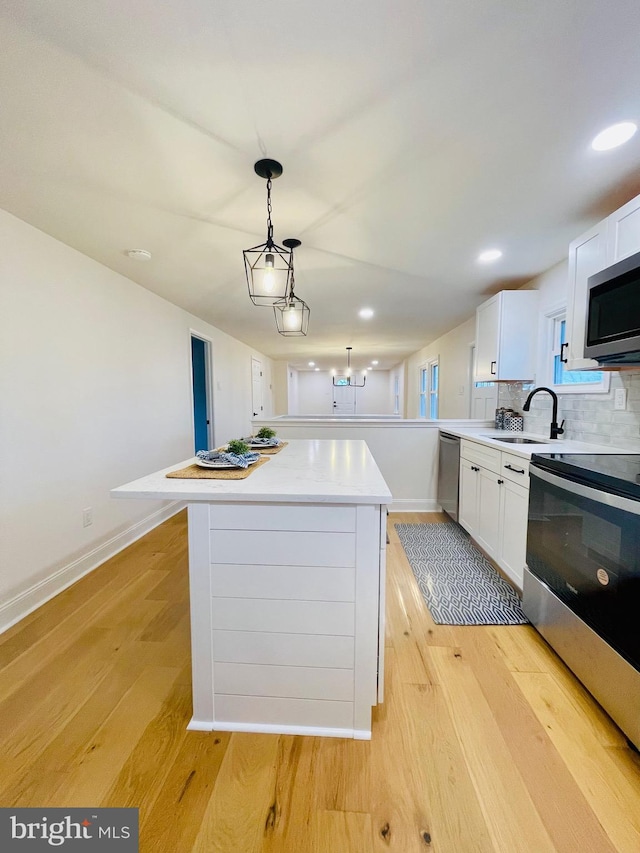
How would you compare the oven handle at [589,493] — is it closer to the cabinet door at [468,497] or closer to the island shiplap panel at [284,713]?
the cabinet door at [468,497]

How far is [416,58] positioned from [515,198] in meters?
1.09

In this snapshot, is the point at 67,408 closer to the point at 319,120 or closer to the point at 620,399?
the point at 319,120

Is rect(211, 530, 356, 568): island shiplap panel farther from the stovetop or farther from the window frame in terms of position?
the window frame

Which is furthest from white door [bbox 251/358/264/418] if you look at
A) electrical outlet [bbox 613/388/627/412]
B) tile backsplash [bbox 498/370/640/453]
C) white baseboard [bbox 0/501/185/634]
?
electrical outlet [bbox 613/388/627/412]

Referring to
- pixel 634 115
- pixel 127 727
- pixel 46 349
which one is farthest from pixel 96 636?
pixel 634 115

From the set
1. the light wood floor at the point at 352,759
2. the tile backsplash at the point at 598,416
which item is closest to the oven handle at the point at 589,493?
the tile backsplash at the point at 598,416

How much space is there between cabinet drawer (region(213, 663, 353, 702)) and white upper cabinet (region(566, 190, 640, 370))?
2118mm

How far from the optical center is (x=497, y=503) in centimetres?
243

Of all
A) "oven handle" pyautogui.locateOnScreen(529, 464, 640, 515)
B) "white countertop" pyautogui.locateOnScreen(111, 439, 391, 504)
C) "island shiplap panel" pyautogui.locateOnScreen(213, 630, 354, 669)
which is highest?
"white countertop" pyautogui.locateOnScreen(111, 439, 391, 504)

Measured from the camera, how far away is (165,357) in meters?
3.66

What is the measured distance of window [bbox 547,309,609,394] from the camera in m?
2.30

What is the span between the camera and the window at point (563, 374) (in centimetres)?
230

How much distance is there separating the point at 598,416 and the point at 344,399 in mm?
10834

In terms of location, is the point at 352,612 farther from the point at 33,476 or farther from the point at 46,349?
the point at 46,349
